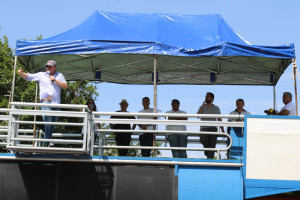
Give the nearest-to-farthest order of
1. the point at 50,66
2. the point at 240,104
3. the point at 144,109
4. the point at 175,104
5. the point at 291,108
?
the point at 50,66 < the point at 291,108 < the point at 175,104 < the point at 240,104 < the point at 144,109

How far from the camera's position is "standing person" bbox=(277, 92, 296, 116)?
33.1 ft

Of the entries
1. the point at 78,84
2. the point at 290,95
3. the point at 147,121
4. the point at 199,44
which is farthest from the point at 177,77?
the point at 78,84

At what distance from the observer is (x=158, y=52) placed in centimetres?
1028

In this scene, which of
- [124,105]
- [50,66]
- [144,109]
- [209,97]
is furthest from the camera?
[144,109]

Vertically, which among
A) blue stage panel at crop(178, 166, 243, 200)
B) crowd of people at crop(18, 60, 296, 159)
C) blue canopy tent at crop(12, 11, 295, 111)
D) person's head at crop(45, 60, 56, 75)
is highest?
blue canopy tent at crop(12, 11, 295, 111)

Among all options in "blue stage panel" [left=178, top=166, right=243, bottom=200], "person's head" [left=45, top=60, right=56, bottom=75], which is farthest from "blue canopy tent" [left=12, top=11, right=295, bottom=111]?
"blue stage panel" [left=178, top=166, right=243, bottom=200]

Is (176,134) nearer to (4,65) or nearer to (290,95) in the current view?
(290,95)

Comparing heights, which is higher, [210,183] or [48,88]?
[48,88]

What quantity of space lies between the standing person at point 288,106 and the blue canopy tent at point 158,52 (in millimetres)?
799

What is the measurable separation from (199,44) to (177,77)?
3420 mm

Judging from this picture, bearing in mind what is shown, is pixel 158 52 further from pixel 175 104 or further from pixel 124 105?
pixel 124 105

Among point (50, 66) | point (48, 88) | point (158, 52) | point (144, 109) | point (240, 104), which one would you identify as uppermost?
point (158, 52)

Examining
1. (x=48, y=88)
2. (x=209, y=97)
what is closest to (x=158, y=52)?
(x=209, y=97)

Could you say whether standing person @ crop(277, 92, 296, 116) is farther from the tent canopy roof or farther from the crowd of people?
the tent canopy roof
